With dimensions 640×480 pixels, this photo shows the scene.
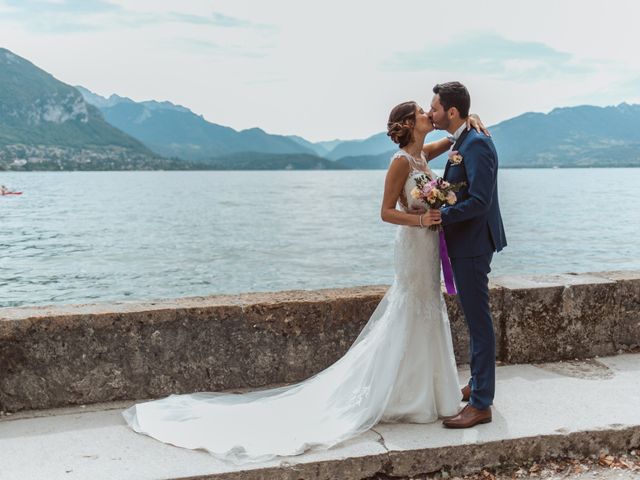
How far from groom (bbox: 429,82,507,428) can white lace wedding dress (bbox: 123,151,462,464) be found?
0.17 meters

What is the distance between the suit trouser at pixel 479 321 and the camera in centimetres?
421

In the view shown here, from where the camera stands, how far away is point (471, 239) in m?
4.21

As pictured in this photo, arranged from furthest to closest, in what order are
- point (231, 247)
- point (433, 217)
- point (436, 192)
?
point (231, 247)
point (433, 217)
point (436, 192)

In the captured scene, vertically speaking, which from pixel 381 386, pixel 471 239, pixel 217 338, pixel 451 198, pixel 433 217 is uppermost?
pixel 451 198

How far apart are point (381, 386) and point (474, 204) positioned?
3.97 ft

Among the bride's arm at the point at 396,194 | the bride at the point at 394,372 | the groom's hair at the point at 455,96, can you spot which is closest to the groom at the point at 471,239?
the groom's hair at the point at 455,96

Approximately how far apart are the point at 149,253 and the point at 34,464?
38.7 meters

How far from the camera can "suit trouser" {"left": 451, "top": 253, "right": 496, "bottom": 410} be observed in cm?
421

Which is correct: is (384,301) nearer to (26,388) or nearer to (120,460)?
(120,460)

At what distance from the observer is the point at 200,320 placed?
4.71 metres

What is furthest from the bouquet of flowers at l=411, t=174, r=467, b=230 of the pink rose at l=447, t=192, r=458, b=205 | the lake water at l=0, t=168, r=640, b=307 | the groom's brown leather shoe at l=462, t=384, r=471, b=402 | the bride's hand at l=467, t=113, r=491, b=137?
the lake water at l=0, t=168, r=640, b=307

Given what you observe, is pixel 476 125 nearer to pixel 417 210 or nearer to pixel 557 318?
pixel 417 210

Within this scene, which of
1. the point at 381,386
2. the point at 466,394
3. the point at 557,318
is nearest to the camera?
the point at 381,386

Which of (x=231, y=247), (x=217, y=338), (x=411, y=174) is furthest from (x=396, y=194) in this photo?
(x=231, y=247)
